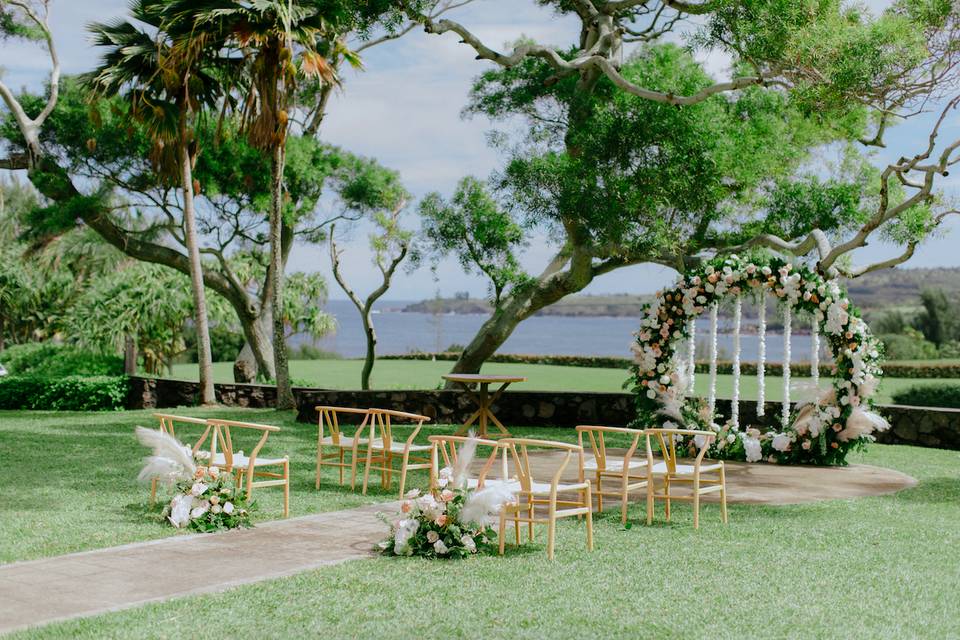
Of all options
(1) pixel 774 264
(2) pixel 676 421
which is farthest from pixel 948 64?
(2) pixel 676 421

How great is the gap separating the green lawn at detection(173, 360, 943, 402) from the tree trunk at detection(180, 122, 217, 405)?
4.53 meters

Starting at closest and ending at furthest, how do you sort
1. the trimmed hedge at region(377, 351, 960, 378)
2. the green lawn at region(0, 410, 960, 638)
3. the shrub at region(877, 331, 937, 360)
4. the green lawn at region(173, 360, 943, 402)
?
the green lawn at region(0, 410, 960, 638)
the trimmed hedge at region(377, 351, 960, 378)
the green lawn at region(173, 360, 943, 402)
the shrub at region(877, 331, 937, 360)

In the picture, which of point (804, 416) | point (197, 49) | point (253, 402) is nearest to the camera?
point (804, 416)

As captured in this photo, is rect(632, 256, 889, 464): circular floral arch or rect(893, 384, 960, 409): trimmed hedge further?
rect(893, 384, 960, 409): trimmed hedge

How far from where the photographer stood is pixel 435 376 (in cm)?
2477

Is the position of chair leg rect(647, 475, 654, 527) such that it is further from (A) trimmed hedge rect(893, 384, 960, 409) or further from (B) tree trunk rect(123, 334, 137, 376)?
(B) tree trunk rect(123, 334, 137, 376)

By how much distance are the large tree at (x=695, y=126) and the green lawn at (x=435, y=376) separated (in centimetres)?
645

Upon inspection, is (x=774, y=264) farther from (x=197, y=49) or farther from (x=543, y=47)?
(x=197, y=49)

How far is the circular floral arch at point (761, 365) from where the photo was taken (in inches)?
425

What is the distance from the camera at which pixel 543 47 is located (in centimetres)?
1400

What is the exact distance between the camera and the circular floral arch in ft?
35.4

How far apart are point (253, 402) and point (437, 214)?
504 centimetres

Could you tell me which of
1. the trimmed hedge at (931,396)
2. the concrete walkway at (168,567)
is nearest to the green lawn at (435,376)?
the trimmed hedge at (931,396)

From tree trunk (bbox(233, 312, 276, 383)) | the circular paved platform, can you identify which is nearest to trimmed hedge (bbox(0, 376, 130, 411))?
tree trunk (bbox(233, 312, 276, 383))
